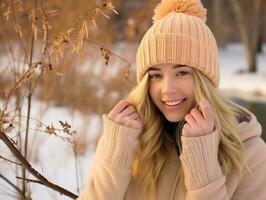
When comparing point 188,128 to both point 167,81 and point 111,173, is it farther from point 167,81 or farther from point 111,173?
point 111,173

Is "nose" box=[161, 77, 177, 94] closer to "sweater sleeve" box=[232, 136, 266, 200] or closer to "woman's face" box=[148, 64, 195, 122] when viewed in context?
"woman's face" box=[148, 64, 195, 122]

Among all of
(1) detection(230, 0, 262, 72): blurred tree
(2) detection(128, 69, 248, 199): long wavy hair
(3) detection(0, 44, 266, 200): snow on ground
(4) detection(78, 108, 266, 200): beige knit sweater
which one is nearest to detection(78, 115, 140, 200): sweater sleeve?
(4) detection(78, 108, 266, 200): beige knit sweater

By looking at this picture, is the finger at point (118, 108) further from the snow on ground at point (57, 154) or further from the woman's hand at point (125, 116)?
the snow on ground at point (57, 154)

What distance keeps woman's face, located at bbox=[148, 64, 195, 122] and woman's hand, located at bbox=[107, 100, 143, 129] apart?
0.32 ft

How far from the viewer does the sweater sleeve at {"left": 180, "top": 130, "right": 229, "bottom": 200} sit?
179cm

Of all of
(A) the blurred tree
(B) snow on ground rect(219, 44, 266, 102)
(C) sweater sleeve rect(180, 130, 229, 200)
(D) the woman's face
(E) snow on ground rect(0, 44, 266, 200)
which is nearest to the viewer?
(C) sweater sleeve rect(180, 130, 229, 200)

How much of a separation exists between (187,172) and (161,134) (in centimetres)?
30

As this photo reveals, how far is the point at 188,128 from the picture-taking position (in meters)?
1.82

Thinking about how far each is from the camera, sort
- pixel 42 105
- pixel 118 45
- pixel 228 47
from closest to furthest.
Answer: pixel 42 105, pixel 118 45, pixel 228 47

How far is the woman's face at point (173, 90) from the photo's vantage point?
190 cm

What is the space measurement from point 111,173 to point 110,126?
0.55 feet

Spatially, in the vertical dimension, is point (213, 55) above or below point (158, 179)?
above

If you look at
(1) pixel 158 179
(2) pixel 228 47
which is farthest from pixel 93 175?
(2) pixel 228 47

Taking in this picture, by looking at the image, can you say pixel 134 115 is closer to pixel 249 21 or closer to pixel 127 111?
pixel 127 111
